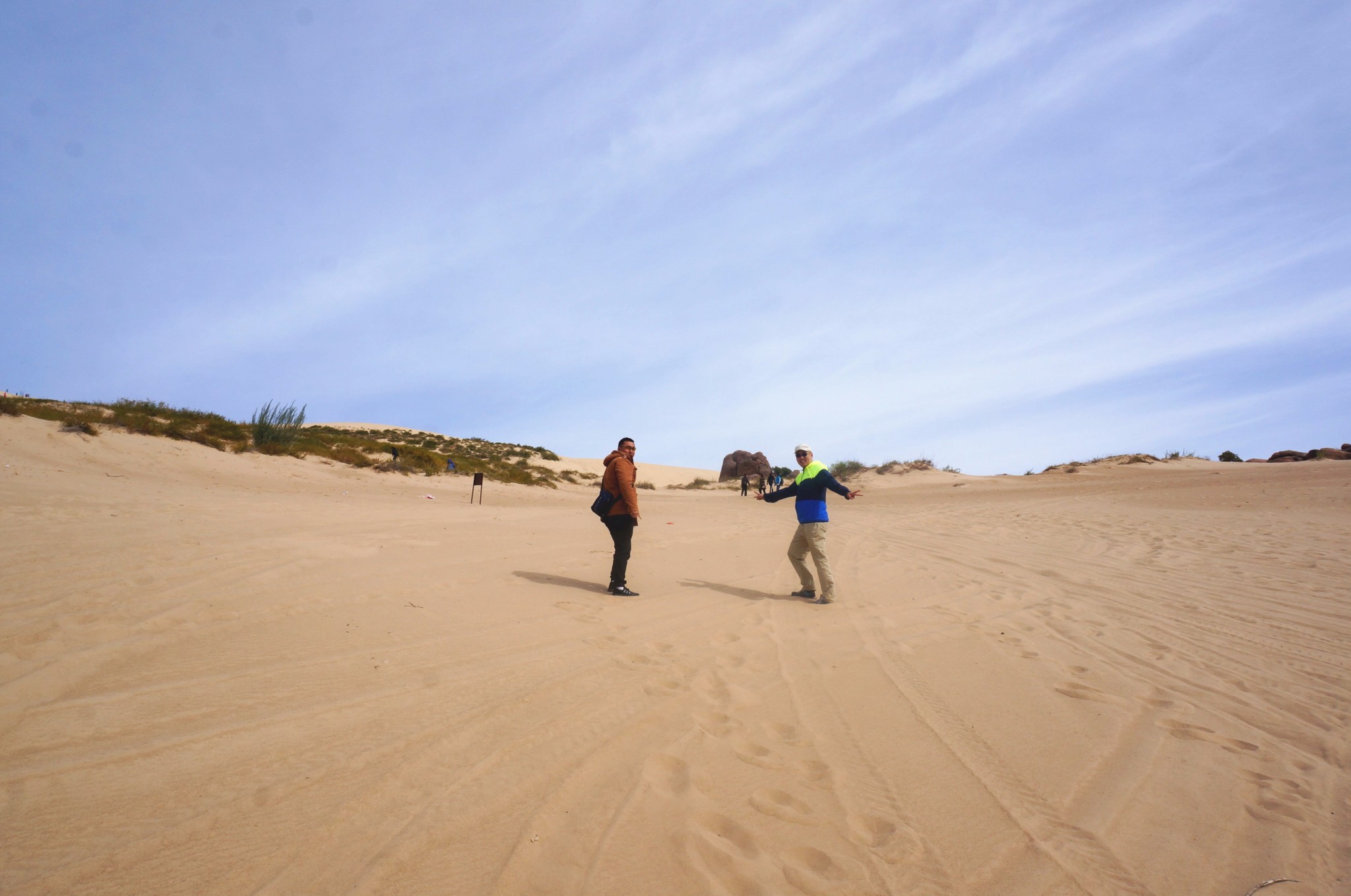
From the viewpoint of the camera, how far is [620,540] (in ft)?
25.9

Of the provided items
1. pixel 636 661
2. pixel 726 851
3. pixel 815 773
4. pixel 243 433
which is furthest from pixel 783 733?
pixel 243 433

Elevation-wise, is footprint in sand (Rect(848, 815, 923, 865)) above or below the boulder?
below

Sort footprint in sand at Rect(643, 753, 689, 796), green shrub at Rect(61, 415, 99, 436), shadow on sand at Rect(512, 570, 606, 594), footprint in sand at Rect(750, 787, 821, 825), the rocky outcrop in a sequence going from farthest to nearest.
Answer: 1. the rocky outcrop
2. green shrub at Rect(61, 415, 99, 436)
3. shadow on sand at Rect(512, 570, 606, 594)
4. footprint in sand at Rect(643, 753, 689, 796)
5. footprint in sand at Rect(750, 787, 821, 825)

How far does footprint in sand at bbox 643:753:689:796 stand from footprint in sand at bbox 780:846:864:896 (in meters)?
A: 0.64

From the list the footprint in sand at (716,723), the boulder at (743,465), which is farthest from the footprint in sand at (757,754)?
the boulder at (743,465)

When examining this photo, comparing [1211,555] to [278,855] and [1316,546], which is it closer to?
[1316,546]

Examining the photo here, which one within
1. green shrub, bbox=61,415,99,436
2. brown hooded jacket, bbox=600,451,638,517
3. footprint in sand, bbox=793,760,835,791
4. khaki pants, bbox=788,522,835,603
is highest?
green shrub, bbox=61,415,99,436

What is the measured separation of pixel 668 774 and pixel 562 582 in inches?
210

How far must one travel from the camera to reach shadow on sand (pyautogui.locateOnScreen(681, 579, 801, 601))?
795 centimetres

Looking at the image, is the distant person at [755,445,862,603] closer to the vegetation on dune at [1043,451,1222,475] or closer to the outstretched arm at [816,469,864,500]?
the outstretched arm at [816,469,864,500]

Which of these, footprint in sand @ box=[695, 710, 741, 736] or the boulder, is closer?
footprint in sand @ box=[695, 710, 741, 736]

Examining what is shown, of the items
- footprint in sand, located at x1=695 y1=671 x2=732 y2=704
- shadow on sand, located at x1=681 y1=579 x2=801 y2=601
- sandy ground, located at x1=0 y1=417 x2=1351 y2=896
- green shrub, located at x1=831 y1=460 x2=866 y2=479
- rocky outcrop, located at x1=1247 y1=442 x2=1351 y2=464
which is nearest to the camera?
sandy ground, located at x1=0 y1=417 x2=1351 y2=896

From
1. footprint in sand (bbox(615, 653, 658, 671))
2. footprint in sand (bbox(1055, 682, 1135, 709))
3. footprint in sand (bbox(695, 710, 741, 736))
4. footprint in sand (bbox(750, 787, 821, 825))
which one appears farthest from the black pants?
footprint in sand (bbox(750, 787, 821, 825))

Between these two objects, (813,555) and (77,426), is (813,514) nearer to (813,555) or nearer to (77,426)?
(813,555)
